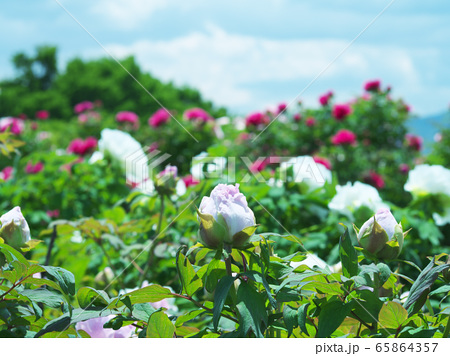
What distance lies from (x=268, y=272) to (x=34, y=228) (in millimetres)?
1782

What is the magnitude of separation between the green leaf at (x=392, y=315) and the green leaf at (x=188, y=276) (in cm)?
20

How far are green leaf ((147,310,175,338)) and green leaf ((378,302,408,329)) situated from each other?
223mm

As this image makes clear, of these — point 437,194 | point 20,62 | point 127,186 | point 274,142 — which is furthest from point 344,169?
point 20,62

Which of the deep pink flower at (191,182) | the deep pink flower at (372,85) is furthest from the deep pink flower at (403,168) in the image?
the deep pink flower at (191,182)

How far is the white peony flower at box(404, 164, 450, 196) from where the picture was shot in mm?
1390

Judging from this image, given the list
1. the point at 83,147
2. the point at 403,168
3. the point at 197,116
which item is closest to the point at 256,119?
the point at 197,116

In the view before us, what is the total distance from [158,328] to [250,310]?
0.10m

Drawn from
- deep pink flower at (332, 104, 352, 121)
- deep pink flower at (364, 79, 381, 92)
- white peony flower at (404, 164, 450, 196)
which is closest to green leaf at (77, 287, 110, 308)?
white peony flower at (404, 164, 450, 196)

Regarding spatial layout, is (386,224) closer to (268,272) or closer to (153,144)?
(268,272)

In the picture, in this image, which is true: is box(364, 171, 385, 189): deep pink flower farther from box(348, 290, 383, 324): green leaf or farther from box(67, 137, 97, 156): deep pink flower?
box(348, 290, 383, 324): green leaf

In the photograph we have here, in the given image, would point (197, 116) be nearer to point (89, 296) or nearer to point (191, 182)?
point (191, 182)

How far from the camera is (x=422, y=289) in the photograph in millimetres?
542

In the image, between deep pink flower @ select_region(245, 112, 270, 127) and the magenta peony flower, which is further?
deep pink flower @ select_region(245, 112, 270, 127)

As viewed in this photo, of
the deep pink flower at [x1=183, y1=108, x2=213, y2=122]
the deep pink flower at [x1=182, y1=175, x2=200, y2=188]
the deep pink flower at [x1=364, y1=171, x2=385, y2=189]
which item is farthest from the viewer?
the deep pink flower at [x1=183, y1=108, x2=213, y2=122]
